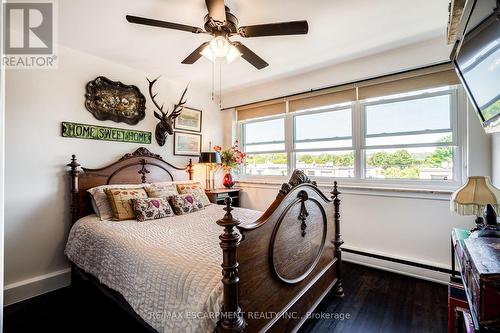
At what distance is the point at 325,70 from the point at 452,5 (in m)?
1.89

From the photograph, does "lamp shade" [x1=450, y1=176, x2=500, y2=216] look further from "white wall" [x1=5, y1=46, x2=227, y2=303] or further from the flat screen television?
"white wall" [x1=5, y1=46, x2=227, y2=303]

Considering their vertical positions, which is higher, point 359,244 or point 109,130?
point 109,130

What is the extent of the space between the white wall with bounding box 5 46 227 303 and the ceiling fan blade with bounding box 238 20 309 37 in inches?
83.4

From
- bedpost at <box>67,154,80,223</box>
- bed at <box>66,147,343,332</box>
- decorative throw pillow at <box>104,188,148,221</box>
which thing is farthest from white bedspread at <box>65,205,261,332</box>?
bedpost at <box>67,154,80,223</box>

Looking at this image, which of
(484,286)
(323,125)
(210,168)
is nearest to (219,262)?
(484,286)

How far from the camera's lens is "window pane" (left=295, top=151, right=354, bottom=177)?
3.31 meters

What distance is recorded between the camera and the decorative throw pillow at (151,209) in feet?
7.79

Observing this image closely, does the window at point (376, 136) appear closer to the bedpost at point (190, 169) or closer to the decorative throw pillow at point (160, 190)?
the bedpost at point (190, 169)

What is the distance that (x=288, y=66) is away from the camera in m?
3.27

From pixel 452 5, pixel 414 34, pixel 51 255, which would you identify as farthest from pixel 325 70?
pixel 51 255

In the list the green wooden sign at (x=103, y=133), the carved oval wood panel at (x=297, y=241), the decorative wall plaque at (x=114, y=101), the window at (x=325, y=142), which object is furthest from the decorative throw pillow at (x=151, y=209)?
the window at (x=325, y=142)

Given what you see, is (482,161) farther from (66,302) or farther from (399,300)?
(66,302)

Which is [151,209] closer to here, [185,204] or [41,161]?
[185,204]

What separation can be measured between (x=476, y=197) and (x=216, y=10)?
2.26m
